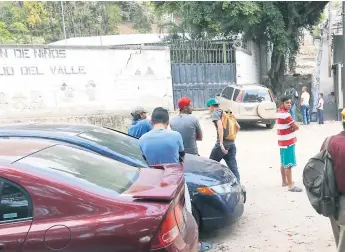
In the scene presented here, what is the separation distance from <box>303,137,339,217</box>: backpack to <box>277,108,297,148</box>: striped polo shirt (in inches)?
111

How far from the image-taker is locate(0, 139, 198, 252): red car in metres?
2.08

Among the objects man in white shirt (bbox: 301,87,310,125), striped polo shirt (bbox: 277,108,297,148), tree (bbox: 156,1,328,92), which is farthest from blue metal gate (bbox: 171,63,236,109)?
striped polo shirt (bbox: 277,108,297,148)

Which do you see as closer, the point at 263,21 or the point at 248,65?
the point at 263,21

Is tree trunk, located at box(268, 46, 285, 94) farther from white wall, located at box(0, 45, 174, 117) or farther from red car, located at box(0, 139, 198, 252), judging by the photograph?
red car, located at box(0, 139, 198, 252)

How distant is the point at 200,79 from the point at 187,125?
1187 cm

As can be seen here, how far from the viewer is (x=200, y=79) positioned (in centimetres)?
1681

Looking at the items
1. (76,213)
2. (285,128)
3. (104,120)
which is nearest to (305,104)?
(104,120)

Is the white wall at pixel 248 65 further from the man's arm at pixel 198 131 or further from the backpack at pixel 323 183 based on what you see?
the backpack at pixel 323 183

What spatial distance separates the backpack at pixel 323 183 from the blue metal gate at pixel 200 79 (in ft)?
42.5

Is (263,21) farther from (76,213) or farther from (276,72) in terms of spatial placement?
(76,213)

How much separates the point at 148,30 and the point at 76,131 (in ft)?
154

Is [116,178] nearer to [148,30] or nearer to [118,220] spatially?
[118,220]

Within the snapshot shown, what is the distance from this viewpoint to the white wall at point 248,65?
1825 cm

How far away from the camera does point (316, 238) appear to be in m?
4.22
